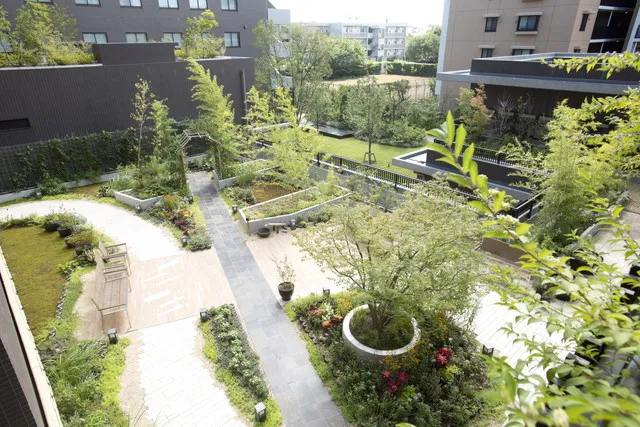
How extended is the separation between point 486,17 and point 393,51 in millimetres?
55361

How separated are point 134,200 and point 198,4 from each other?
60.6 ft

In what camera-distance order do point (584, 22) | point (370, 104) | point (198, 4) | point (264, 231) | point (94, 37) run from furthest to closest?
point (198, 4)
point (94, 37)
point (584, 22)
point (370, 104)
point (264, 231)

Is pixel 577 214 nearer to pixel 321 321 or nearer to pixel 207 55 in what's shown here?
pixel 321 321

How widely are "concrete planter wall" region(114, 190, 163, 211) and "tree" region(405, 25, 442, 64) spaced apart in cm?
5056

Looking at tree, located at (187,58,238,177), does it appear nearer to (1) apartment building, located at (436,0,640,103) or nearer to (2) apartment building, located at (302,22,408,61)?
(1) apartment building, located at (436,0,640,103)

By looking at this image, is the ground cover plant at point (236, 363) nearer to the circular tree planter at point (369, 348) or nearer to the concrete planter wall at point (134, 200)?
the circular tree planter at point (369, 348)

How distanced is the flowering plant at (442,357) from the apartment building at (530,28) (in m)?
21.4

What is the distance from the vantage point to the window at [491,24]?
24.8m

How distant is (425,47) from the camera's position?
2196 inches

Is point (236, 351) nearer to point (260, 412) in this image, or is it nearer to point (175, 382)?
point (175, 382)

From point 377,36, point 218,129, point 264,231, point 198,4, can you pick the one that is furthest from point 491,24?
→ point 377,36

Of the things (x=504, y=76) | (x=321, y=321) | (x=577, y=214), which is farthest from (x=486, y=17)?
(x=321, y=321)

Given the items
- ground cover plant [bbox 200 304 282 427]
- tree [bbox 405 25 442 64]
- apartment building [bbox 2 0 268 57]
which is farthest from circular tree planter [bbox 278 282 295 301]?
tree [bbox 405 25 442 64]

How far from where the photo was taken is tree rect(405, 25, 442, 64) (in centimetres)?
5484
